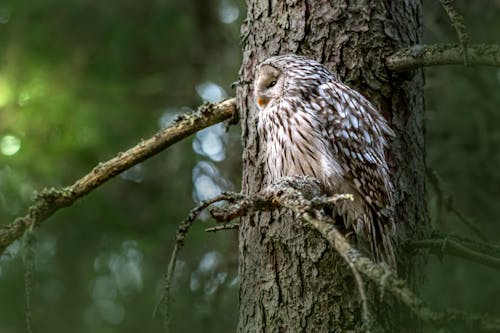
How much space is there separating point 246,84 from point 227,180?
236 cm

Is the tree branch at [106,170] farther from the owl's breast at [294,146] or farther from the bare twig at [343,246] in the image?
the bare twig at [343,246]

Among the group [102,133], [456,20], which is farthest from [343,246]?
[102,133]

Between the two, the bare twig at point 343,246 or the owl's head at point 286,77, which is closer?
the bare twig at point 343,246

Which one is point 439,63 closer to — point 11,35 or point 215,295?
point 215,295

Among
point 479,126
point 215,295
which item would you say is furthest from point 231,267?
point 479,126

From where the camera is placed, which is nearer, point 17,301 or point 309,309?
point 309,309

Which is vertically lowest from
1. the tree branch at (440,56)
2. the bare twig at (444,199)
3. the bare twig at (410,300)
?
the bare twig at (410,300)

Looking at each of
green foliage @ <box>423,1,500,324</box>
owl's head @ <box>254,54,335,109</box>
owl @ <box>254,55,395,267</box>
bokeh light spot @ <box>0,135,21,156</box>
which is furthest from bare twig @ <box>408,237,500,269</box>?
bokeh light spot @ <box>0,135,21,156</box>

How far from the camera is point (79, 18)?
6629 millimetres

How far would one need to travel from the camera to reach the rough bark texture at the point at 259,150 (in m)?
3.39

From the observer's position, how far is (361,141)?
11.9ft

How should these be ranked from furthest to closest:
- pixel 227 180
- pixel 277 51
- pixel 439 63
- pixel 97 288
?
pixel 97 288 → pixel 227 180 → pixel 277 51 → pixel 439 63

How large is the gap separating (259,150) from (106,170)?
2.41 ft

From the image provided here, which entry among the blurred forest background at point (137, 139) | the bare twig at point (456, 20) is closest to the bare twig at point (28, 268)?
the blurred forest background at point (137, 139)
